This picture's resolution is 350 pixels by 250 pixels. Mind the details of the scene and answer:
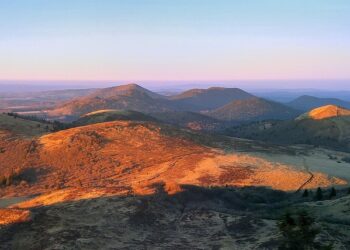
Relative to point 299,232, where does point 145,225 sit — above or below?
below

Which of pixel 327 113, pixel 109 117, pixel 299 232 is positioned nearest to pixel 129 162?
pixel 299 232

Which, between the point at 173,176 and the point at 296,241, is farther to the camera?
the point at 173,176

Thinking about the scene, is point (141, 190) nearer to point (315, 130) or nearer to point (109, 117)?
point (109, 117)

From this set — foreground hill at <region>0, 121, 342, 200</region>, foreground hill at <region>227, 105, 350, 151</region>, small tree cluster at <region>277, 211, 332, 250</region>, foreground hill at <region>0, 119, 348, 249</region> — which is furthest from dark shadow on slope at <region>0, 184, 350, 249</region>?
foreground hill at <region>227, 105, 350, 151</region>

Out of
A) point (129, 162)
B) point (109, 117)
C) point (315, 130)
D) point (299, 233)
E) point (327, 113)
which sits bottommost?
point (315, 130)

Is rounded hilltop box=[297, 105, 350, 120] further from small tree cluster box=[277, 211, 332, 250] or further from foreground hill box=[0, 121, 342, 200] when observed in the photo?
small tree cluster box=[277, 211, 332, 250]

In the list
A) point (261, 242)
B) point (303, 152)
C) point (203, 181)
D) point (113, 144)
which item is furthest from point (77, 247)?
point (303, 152)

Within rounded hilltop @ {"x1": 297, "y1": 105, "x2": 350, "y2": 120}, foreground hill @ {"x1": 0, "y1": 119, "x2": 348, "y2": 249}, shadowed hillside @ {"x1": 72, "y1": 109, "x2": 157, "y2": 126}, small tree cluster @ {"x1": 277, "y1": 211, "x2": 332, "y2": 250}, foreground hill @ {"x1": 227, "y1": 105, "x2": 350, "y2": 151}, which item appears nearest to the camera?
small tree cluster @ {"x1": 277, "y1": 211, "x2": 332, "y2": 250}

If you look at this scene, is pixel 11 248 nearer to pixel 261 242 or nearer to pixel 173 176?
pixel 261 242
